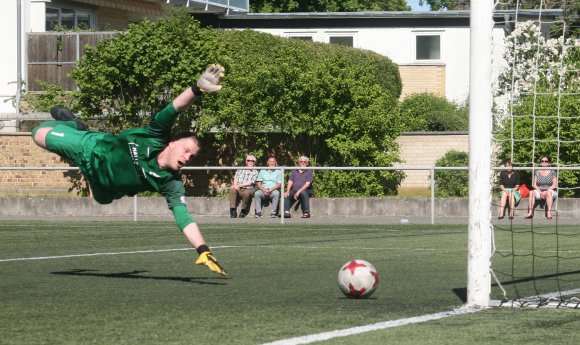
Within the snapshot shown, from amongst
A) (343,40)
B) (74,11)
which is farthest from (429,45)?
(74,11)

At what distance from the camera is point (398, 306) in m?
8.30

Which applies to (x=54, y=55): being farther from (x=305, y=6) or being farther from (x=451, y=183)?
(x=305, y=6)

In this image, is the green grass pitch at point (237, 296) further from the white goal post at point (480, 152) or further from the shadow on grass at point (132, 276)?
the white goal post at point (480, 152)

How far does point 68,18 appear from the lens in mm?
39406

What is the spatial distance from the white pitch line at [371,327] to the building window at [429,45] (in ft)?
135

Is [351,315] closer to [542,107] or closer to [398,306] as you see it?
[398,306]

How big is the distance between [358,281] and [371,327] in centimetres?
156

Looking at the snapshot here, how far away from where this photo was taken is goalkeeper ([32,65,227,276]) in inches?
389

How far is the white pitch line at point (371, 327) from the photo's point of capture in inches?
261

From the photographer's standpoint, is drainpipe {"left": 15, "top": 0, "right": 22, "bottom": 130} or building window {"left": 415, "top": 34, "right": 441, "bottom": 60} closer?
drainpipe {"left": 15, "top": 0, "right": 22, "bottom": 130}

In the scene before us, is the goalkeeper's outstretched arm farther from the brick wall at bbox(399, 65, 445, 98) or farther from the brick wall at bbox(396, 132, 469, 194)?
the brick wall at bbox(399, 65, 445, 98)

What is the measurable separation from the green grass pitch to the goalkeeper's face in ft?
3.32

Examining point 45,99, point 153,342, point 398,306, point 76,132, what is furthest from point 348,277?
point 45,99

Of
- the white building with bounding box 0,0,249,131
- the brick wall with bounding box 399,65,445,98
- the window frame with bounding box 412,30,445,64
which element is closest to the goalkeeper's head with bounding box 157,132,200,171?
the white building with bounding box 0,0,249,131
